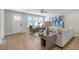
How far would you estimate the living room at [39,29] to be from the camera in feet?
4.35

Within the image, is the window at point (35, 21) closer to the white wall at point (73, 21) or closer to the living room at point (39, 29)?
the living room at point (39, 29)

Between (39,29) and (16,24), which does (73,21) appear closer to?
(39,29)

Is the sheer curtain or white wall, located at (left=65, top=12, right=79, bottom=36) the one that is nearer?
white wall, located at (left=65, top=12, right=79, bottom=36)

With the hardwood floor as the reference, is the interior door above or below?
above

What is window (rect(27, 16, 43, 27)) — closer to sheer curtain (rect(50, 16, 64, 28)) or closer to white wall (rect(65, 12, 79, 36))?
sheer curtain (rect(50, 16, 64, 28))

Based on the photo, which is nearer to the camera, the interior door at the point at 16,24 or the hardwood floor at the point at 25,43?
the hardwood floor at the point at 25,43

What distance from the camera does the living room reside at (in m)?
1.33

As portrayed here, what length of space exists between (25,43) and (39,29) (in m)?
0.36

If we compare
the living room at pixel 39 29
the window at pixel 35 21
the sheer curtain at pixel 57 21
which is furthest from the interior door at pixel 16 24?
the sheer curtain at pixel 57 21

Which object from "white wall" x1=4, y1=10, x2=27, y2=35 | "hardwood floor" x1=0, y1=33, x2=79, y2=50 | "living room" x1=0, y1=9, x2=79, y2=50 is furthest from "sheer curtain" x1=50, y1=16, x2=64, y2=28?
"white wall" x1=4, y1=10, x2=27, y2=35

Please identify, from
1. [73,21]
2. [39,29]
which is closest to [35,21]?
[39,29]

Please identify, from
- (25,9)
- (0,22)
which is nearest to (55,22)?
(25,9)

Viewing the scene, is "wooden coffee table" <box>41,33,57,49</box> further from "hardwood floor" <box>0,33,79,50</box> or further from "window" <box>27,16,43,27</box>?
"window" <box>27,16,43,27</box>
